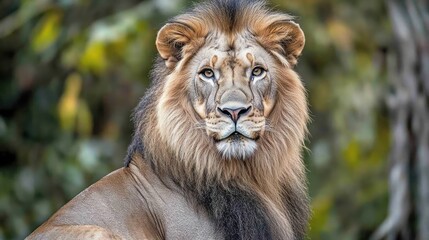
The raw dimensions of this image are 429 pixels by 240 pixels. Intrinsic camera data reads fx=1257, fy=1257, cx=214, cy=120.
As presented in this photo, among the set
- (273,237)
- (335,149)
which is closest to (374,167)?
(335,149)

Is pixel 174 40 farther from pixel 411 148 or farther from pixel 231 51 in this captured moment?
pixel 411 148

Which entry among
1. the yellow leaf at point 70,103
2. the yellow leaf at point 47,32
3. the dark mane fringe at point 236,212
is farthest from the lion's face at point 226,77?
the yellow leaf at point 47,32

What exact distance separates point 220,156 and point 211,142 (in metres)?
0.09

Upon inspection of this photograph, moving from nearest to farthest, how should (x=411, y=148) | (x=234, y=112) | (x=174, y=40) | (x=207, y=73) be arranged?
(x=234, y=112), (x=207, y=73), (x=174, y=40), (x=411, y=148)

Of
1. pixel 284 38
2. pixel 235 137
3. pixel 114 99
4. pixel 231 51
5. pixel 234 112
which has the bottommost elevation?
pixel 114 99

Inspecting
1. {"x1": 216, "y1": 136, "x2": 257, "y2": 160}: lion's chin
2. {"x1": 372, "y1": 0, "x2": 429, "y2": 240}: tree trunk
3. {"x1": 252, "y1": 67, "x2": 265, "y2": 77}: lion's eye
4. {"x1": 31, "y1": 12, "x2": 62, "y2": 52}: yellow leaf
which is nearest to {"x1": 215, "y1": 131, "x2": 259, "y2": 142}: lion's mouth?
{"x1": 216, "y1": 136, "x2": 257, "y2": 160}: lion's chin

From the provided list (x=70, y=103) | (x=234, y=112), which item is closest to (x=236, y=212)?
(x=234, y=112)

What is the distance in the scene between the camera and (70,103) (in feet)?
42.9

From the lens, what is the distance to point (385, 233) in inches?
396

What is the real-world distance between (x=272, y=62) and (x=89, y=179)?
6.61 m

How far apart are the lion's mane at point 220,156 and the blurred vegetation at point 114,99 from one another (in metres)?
5.30

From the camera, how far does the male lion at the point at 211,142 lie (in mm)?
6773

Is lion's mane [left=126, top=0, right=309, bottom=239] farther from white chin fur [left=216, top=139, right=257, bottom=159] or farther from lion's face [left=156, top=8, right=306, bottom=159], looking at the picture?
white chin fur [left=216, top=139, right=257, bottom=159]

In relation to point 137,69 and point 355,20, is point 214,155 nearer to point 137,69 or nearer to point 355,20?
point 137,69
